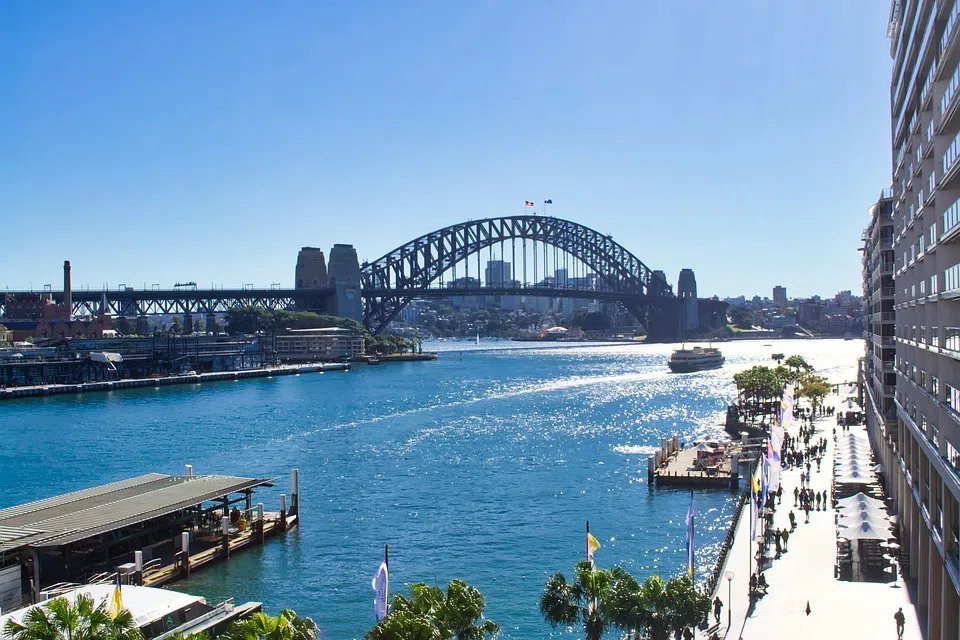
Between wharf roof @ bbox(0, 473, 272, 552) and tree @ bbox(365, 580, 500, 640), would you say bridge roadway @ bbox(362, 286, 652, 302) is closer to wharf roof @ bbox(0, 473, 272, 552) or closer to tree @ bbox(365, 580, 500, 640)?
wharf roof @ bbox(0, 473, 272, 552)

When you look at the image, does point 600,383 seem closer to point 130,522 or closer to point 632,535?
point 632,535

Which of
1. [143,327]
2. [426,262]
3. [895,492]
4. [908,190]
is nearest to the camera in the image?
[908,190]

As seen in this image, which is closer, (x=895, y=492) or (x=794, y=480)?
(x=895, y=492)

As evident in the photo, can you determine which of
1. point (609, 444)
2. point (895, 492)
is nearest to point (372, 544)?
point (895, 492)

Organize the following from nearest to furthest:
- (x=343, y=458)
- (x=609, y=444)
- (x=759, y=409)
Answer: (x=343, y=458) < (x=609, y=444) < (x=759, y=409)

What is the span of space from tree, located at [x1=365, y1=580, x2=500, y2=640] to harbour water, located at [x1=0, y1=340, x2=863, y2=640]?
25.2 ft

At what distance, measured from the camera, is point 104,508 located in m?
27.1

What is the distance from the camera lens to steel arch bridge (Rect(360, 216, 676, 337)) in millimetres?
158500

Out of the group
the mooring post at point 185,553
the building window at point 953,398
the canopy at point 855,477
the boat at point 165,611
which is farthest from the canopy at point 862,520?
the mooring post at point 185,553

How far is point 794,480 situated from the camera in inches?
1364

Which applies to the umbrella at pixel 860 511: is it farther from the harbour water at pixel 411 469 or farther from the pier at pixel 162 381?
the pier at pixel 162 381

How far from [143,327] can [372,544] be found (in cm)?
13231

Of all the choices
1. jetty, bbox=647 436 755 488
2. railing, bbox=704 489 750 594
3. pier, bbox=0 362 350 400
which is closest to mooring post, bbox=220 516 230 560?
railing, bbox=704 489 750 594

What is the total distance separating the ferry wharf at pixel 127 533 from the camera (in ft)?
75.7
